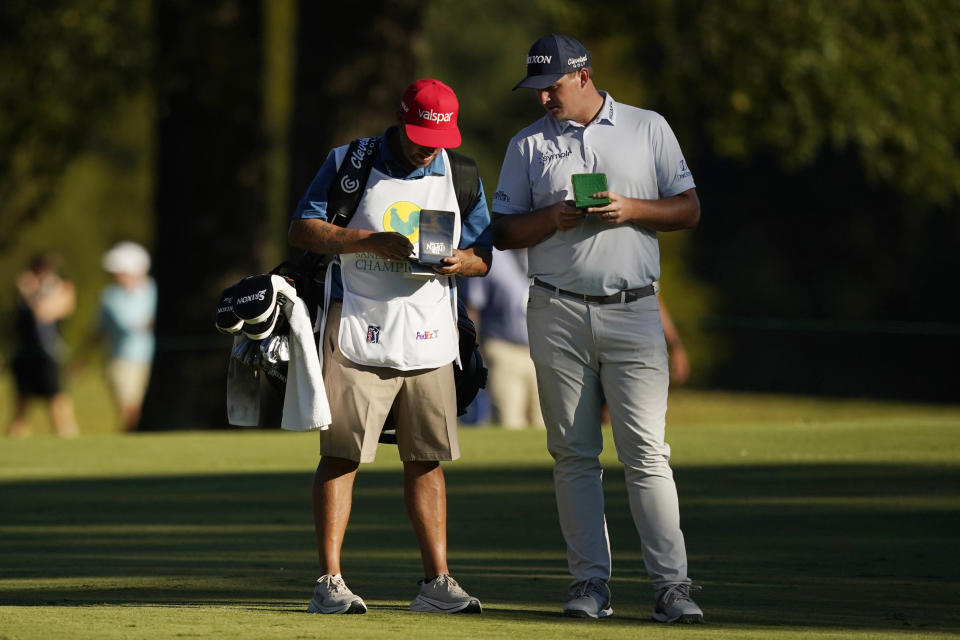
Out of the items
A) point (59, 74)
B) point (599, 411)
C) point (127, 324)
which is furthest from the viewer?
point (59, 74)

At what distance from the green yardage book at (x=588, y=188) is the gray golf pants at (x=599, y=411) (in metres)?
0.41

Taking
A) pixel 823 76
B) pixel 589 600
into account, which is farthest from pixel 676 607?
pixel 823 76

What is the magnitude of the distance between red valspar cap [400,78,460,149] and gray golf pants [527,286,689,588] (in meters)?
0.70

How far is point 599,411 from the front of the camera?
21.6 feet

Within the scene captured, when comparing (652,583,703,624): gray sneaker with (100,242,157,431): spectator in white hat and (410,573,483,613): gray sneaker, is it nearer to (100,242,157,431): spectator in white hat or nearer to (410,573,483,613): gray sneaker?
(410,573,483,613): gray sneaker

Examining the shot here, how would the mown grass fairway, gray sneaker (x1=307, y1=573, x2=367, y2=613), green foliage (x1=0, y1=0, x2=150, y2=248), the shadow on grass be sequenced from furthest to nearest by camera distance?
green foliage (x1=0, y1=0, x2=150, y2=248)
the shadow on grass
gray sneaker (x1=307, y1=573, x2=367, y2=613)
the mown grass fairway

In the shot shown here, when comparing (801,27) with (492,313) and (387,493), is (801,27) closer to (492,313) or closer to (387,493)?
(492,313)

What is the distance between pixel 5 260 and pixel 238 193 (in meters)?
25.0

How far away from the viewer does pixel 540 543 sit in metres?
8.66

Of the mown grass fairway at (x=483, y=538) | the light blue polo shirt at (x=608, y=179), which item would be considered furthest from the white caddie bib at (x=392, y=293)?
the mown grass fairway at (x=483, y=538)

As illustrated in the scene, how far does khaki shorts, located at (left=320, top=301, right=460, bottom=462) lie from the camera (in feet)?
21.1

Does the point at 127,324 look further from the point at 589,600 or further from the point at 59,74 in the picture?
the point at 589,600

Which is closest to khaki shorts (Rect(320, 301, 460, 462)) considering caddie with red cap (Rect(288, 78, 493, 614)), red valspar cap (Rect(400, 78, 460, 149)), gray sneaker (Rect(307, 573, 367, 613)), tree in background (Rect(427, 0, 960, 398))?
caddie with red cap (Rect(288, 78, 493, 614))

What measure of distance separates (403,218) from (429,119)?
0.39m
